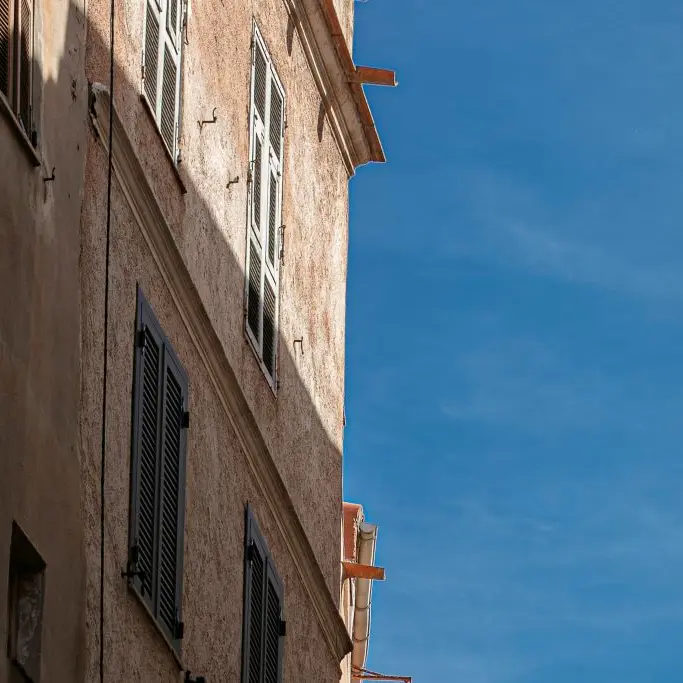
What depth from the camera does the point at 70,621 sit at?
8.55m

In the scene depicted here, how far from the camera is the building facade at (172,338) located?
27.1 ft

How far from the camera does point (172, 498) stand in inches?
416

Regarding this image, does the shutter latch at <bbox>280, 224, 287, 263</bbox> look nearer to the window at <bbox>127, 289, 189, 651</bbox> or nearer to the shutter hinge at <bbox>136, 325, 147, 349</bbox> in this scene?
the window at <bbox>127, 289, 189, 651</bbox>

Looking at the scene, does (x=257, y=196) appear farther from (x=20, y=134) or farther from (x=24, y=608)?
(x=24, y=608)

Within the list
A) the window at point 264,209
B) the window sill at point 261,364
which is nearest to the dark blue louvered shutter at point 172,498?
the window sill at point 261,364

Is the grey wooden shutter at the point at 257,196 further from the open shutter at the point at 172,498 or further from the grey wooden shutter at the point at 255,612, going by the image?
the open shutter at the point at 172,498

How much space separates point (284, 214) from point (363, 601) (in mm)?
7359

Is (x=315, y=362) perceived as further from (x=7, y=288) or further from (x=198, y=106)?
(x=7, y=288)

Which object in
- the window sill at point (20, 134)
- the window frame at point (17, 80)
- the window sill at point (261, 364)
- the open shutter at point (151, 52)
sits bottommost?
the window sill at point (20, 134)

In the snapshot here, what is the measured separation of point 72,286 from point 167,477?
184 cm

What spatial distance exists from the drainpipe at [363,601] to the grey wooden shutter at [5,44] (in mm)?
12535

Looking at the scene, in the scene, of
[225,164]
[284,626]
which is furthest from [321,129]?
[284,626]

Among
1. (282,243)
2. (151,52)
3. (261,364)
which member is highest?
(282,243)

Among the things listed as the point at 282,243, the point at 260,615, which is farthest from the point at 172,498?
the point at 282,243
